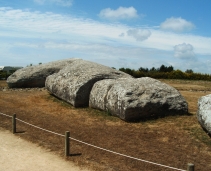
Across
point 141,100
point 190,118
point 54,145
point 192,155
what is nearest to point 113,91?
point 141,100

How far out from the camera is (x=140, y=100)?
12.7 metres

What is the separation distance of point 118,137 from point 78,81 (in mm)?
6490

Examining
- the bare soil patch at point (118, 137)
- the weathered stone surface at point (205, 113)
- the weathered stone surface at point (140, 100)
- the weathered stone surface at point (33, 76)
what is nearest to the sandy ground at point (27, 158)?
the bare soil patch at point (118, 137)

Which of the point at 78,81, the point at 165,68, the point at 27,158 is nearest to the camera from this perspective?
the point at 27,158

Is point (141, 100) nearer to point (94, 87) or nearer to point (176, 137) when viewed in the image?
point (176, 137)

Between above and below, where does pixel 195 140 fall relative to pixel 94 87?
below

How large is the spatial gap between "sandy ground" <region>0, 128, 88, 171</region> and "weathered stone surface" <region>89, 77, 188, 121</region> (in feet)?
15.0

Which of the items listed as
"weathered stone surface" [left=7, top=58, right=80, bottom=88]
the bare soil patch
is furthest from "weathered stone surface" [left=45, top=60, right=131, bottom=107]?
"weathered stone surface" [left=7, top=58, right=80, bottom=88]

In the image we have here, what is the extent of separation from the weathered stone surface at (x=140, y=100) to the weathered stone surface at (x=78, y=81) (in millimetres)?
1984

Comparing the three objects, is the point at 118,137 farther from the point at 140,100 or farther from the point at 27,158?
the point at 27,158

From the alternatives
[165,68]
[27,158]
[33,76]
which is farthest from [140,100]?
[165,68]

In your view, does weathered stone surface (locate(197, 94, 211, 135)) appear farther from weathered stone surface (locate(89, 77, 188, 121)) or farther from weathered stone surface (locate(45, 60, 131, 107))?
weathered stone surface (locate(45, 60, 131, 107))

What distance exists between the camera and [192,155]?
28.8 ft

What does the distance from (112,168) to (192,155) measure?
8.99ft
